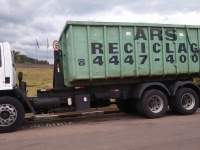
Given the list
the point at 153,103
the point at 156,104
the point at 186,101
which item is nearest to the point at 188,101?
the point at 186,101

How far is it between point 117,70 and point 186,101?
2876mm

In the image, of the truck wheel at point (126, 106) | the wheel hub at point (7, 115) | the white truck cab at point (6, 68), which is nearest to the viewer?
the wheel hub at point (7, 115)

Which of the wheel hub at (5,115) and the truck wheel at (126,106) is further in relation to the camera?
the truck wheel at (126,106)

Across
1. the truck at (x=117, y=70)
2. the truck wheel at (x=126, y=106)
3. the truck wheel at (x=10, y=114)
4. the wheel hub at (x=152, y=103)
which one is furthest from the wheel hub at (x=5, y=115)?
the wheel hub at (x=152, y=103)

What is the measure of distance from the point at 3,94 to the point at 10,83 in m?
0.42

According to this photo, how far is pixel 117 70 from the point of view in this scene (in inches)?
317

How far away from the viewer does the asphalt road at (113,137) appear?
16.9ft

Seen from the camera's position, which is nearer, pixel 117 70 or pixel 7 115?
pixel 7 115

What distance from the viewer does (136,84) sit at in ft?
28.7

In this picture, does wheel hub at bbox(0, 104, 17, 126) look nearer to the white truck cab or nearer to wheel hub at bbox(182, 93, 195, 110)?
the white truck cab

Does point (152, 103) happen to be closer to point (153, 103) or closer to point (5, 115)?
point (153, 103)

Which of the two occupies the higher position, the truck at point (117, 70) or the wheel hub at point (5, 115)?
the truck at point (117, 70)

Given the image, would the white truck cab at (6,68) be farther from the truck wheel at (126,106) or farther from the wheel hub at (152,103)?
the wheel hub at (152,103)

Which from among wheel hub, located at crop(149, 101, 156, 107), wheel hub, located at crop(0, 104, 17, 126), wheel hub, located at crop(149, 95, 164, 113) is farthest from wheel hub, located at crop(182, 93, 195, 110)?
wheel hub, located at crop(0, 104, 17, 126)
